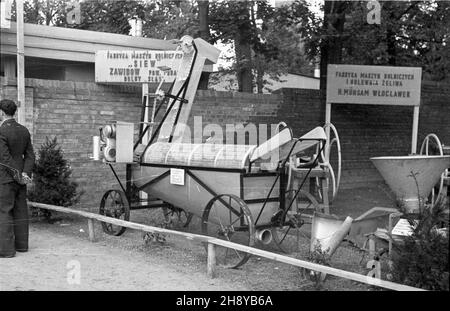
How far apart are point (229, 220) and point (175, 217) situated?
280 cm

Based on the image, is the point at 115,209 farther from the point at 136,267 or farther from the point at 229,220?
the point at 229,220

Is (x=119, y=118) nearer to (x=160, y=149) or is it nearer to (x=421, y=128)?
(x=160, y=149)

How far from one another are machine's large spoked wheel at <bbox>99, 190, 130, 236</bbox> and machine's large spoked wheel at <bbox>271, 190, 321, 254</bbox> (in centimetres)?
216

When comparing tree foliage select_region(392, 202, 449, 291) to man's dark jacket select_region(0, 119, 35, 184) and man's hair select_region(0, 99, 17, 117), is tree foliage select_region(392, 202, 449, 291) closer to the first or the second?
man's dark jacket select_region(0, 119, 35, 184)

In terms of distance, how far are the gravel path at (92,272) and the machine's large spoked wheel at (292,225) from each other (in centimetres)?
136

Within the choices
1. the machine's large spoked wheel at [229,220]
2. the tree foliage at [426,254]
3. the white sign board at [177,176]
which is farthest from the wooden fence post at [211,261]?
the tree foliage at [426,254]

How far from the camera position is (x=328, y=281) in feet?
19.6

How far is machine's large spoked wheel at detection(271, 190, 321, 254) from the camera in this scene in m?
7.11

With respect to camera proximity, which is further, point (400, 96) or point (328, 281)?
Answer: point (400, 96)

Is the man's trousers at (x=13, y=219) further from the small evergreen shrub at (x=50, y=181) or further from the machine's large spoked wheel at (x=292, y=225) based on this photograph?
the machine's large spoked wheel at (x=292, y=225)

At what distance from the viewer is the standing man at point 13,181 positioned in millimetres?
6816

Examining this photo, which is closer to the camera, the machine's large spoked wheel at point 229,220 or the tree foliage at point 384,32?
the machine's large spoked wheel at point 229,220

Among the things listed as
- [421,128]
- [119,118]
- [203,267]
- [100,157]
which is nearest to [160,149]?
[100,157]
